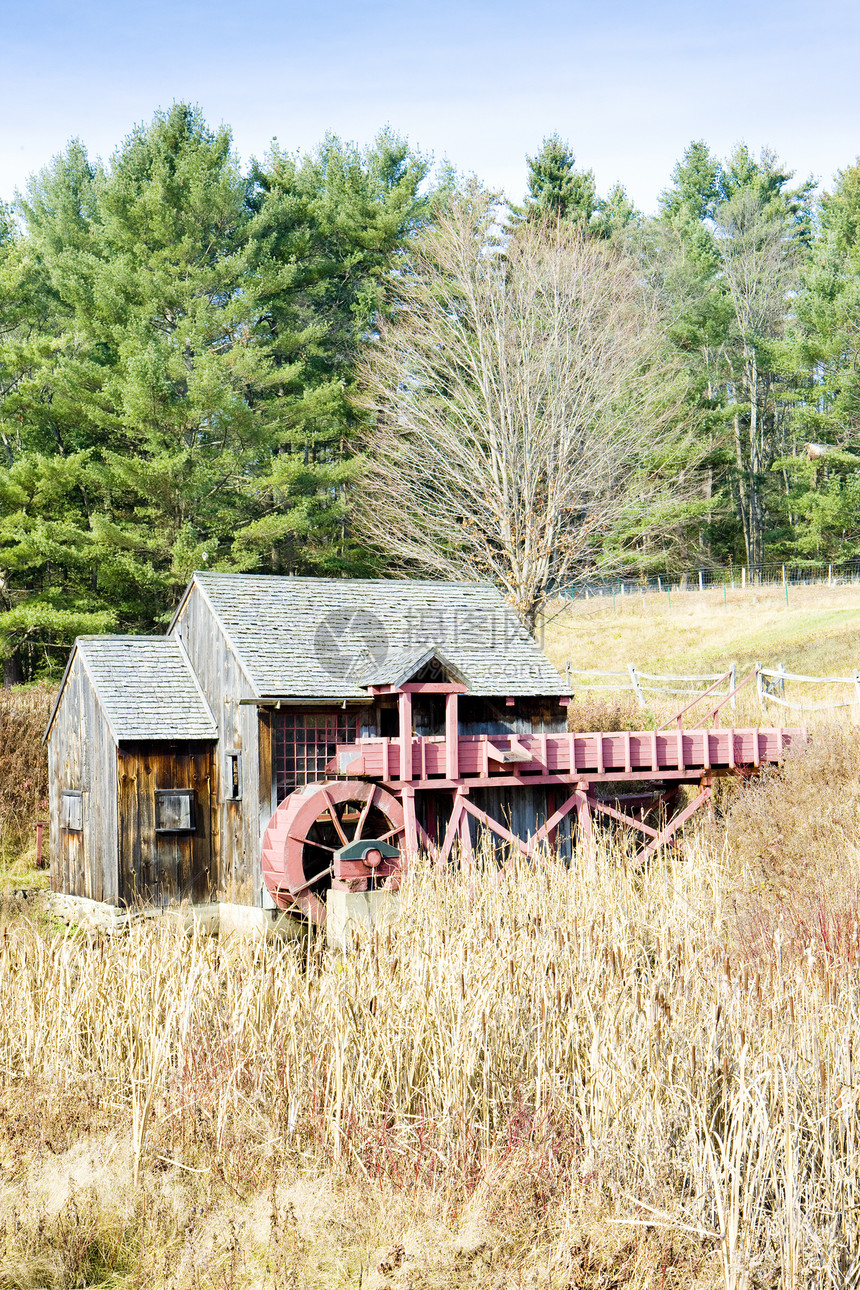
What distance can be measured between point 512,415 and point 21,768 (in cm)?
1357

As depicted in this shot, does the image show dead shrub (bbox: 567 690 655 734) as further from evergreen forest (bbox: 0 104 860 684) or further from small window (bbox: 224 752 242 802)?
small window (bbox: 224 752 242 802)

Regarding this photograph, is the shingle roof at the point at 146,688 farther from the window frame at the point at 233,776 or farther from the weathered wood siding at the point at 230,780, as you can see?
the window frame at the point at 233,776

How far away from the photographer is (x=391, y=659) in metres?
17.5

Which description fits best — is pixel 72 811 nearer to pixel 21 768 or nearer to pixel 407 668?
pixel 21 768

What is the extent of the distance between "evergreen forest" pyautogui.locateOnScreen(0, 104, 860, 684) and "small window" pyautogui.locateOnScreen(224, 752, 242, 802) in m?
9.13

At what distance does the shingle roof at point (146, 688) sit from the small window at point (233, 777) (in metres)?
0.49

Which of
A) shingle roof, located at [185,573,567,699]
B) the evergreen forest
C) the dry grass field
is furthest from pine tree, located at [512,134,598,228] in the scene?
the dry grass field

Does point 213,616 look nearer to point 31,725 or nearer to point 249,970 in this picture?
point 31,725

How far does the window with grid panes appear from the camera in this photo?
54.5 ft

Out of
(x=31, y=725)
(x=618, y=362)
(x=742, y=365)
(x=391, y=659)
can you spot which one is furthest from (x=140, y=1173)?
(x=742, y=365)

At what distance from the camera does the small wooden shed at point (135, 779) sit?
53.7ft

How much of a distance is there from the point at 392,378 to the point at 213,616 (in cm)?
1410

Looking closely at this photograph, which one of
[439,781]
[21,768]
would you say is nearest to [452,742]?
[439,781]

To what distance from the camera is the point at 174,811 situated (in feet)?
54.8
